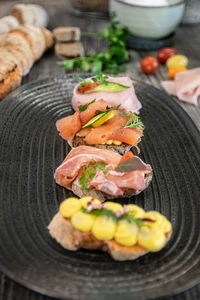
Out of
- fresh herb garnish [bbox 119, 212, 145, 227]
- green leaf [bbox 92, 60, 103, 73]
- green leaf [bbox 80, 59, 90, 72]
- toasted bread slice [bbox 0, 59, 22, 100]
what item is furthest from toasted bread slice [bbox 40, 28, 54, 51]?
fresh herb garnish [bbox 119, 212, 145, 227]

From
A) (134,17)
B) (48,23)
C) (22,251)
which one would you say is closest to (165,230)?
(22,251)

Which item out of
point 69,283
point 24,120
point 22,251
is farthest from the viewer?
point 24,120

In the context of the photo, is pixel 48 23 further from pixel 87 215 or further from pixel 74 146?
pixel 87 215

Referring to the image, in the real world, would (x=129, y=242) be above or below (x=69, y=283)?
above

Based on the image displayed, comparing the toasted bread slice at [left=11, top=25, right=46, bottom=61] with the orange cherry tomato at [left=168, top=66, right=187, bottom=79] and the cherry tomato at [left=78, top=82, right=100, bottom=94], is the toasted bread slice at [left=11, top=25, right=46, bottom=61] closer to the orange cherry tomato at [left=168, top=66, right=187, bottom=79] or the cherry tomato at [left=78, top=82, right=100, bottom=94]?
the cherry tomato at [left=78, top=82, right=100, bottom=94]

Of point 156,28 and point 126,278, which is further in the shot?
point 156,28

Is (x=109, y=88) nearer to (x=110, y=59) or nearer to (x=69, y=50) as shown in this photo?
(x=110, y=59)

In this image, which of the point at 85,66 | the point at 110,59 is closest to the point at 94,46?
the point at 110,59

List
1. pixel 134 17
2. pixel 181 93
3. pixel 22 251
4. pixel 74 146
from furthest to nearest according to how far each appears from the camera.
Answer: pixel 134 17 < pixel 181 93 < pixel 74 146 < pixel 22 251
